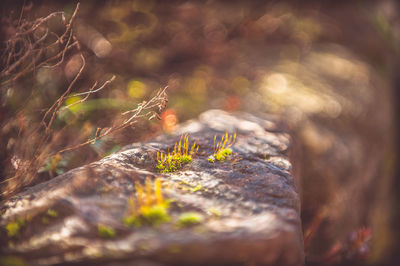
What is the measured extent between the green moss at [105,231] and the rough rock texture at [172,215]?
0.06 ft

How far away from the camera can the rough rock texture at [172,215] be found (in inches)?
53.1

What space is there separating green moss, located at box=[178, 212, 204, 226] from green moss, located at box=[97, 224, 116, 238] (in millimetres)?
326

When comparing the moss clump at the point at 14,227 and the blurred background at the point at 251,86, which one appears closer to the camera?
the moss clump at the point at 14,227

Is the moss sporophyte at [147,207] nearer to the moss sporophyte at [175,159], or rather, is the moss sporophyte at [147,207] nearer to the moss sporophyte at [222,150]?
the moss sporophyte at [175,159]

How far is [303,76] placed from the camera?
4.52 meters

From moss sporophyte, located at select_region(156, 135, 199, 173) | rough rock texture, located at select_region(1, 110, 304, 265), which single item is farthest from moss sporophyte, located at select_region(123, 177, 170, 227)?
moss sporophyte, located at select_region(156, 135, 199, 173)

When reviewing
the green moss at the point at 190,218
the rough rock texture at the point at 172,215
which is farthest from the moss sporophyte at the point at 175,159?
the green moss at the point at 190,218

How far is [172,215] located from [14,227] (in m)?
0.83

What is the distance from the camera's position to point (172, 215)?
1529mm

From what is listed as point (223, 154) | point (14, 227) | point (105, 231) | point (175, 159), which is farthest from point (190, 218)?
point (14, 227)

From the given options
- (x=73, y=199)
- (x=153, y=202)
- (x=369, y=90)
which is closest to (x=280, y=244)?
(x=153, y=202)

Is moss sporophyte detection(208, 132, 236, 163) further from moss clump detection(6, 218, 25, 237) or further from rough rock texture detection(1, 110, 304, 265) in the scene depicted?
moss clump detection(6, 218, 25, 237)

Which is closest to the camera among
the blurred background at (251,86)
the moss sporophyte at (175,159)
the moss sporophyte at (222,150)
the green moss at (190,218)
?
the green moss at (190,218)

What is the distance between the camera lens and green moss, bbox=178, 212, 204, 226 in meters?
1.48
